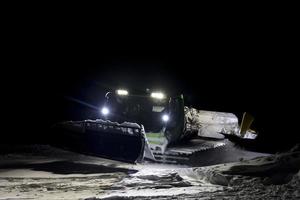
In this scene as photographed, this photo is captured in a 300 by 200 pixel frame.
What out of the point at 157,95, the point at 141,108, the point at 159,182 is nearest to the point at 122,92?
the point at 141,108

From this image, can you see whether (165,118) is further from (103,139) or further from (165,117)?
(103,139)

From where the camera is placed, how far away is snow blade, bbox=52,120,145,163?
12.1 metres

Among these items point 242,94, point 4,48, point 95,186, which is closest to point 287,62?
point 242,94

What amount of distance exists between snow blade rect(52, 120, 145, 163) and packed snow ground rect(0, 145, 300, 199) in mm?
1043

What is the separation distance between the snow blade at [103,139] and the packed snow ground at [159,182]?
1043 millimetres

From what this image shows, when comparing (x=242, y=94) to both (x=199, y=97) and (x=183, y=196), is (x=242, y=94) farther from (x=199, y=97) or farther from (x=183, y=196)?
(x=183, y=196)

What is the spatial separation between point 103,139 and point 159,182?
4272 mm

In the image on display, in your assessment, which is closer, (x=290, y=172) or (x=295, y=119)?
(x=290, y=172)

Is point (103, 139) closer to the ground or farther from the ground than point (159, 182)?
farther from the ground

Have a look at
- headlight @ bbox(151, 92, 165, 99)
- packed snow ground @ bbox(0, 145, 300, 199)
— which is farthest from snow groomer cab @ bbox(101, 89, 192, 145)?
packed snow ground @ bbox(0, 145, 300, 199)

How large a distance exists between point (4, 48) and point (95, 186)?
150 feet

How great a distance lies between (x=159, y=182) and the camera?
8.88 m

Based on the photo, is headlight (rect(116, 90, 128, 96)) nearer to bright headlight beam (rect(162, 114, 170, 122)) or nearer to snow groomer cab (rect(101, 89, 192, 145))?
snow groomer cab (rect(101, 89, 192, 145))

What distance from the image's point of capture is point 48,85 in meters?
44.7
